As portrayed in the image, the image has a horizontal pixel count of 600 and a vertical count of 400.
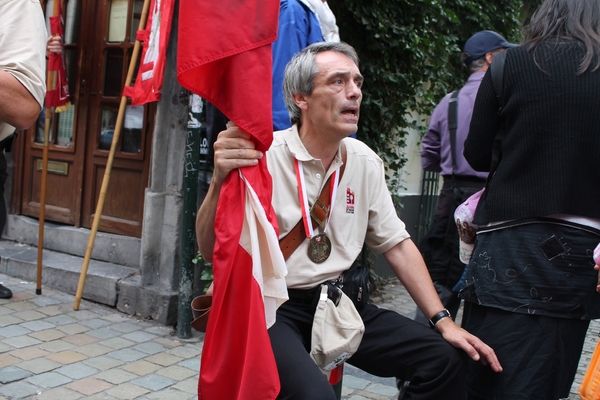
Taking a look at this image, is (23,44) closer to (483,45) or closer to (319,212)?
(319,212)

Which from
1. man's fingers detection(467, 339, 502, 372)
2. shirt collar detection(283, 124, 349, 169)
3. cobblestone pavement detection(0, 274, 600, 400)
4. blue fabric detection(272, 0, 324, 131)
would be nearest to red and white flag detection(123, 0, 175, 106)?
blue fabric detection(272, 0, 324, 131)

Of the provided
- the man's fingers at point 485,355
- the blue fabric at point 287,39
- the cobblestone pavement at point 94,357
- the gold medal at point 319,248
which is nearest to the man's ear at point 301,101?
the gold medal at point 319,248

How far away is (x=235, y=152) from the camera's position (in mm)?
2012

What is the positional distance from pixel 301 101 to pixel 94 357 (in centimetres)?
238

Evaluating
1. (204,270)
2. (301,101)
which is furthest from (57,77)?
(301,101)

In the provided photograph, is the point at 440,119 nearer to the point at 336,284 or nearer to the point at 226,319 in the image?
the point at 336,284

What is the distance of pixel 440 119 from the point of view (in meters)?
4.49

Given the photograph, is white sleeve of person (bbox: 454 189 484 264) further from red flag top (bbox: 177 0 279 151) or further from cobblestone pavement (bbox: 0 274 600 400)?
cobblestone pavement (bbox: 0 274 600 400)

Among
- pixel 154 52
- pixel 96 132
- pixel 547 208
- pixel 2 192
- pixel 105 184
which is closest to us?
pixel 547 208

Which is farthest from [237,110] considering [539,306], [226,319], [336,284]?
[539,306]

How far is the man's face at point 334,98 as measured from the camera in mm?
2562

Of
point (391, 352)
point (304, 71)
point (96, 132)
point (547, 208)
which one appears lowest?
point (391, 352)

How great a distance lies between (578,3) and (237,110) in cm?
130

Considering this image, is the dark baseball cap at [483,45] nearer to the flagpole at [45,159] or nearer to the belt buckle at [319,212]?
the belt buckle at [319,212]
